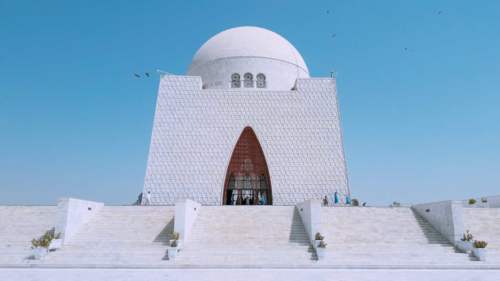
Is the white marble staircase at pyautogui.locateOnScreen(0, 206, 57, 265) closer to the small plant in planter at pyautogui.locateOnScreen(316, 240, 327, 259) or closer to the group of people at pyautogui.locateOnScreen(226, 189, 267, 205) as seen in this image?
the small plant in planter at pyautogui.locateOnScreen(316, 240, 327, 259)

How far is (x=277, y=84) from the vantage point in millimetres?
19641

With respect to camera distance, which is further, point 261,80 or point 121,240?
point 261,80

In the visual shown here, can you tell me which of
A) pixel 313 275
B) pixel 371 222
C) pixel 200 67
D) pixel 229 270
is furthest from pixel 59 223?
pixel 200 67

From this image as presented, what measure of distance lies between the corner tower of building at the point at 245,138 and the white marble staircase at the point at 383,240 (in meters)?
4.99

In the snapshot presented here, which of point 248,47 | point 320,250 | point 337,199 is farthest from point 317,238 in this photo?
point 248,47

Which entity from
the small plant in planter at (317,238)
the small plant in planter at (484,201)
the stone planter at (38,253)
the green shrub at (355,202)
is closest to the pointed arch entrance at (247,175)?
the green shrub at (355,202)

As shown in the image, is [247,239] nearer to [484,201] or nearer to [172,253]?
[172,253]

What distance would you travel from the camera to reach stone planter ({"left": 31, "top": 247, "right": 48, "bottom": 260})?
27.7ft

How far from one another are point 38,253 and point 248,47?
49.2 ft

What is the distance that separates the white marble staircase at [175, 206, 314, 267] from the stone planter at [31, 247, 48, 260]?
3317mm

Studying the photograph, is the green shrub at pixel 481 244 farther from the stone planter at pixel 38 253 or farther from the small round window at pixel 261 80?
the small round window at pixel 261 80

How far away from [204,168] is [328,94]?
7654 mm

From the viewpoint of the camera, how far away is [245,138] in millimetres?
18000

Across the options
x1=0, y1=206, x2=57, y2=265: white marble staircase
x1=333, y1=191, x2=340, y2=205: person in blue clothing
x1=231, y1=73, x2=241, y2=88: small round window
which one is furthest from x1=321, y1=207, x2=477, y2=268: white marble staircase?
x1=231, y1=73, x2=241, y2=88: small round window
